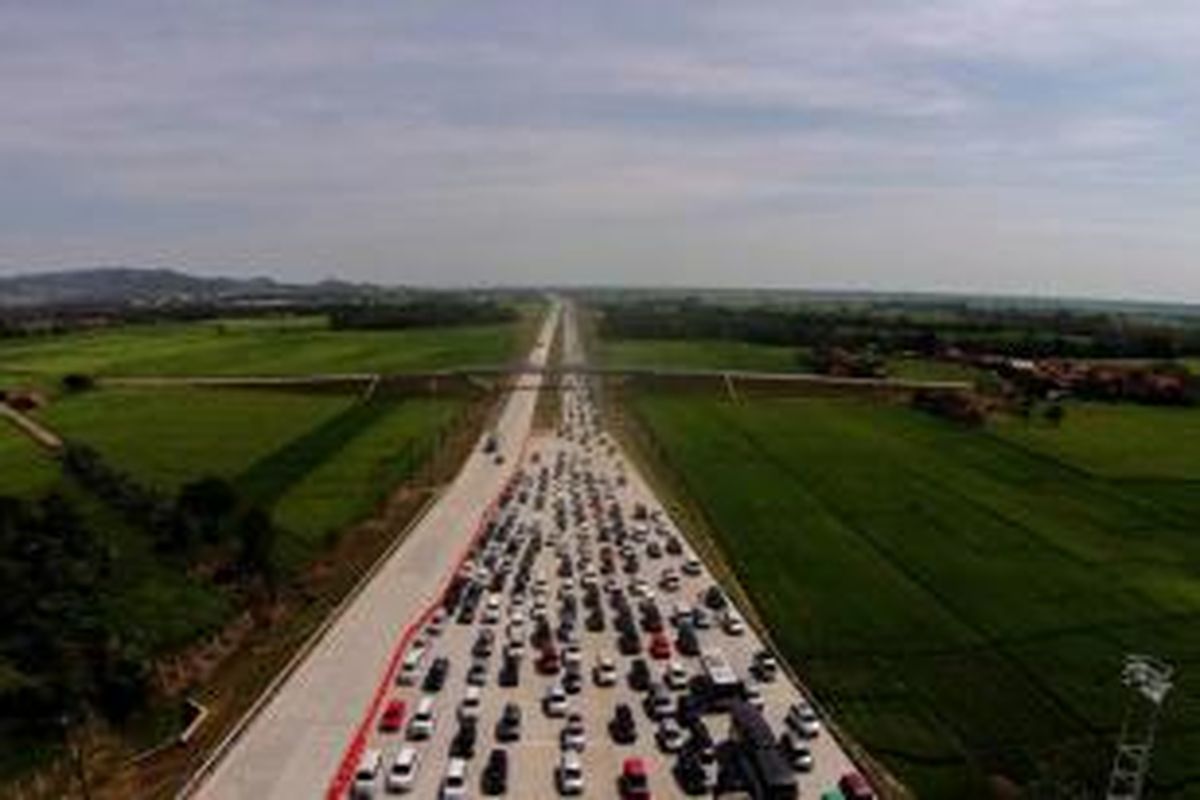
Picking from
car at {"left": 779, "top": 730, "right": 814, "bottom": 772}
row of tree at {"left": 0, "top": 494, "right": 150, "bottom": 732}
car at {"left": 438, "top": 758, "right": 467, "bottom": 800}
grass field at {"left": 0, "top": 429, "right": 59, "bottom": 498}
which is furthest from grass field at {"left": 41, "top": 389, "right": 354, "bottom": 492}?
car at {"left": 779, "top": 730, "right": 814, "bottom": 772}

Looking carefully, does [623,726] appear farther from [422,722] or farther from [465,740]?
[422,722]

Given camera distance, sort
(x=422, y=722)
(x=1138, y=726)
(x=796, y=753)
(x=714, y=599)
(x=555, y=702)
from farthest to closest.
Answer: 1. (x=714, y=599)
2. (x=555, y=702)
3. (x=422, y=722)
4. (x=1138, y=726)
5. (x=796, y=753)

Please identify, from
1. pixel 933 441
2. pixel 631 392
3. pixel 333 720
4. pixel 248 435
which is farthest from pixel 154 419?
pixel 333 720

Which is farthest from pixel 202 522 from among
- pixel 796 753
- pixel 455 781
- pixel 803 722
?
pixel 796 753

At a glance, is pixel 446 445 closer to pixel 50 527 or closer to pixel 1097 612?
pixel 50 527

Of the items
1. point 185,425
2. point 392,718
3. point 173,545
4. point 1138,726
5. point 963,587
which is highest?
point 185,425

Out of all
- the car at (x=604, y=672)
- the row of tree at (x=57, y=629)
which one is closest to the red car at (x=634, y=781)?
the car at (x=604, y=672)

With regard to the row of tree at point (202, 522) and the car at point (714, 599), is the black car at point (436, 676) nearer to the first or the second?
the row of tree at point (202, 522)
